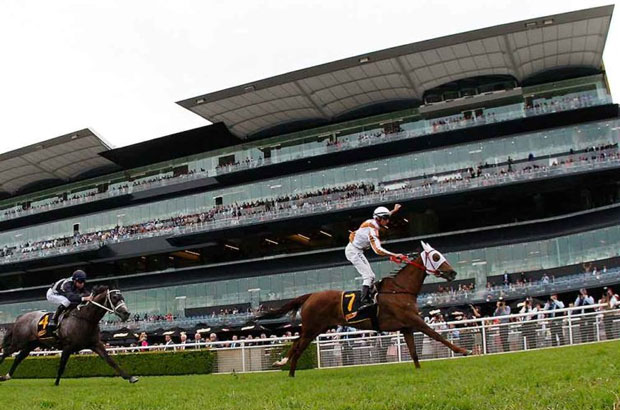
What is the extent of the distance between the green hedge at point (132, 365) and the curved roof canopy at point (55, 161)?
31560mm

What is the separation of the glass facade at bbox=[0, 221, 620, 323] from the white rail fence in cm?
2047

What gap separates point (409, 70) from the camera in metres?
43.2

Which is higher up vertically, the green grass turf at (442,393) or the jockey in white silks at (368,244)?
the jockey in white silks at (368,244)

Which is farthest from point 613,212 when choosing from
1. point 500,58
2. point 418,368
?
point 418,368

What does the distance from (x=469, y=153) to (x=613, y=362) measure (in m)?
33.9

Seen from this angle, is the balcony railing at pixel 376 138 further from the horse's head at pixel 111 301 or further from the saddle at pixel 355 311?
the horse's head at pixel 111 301

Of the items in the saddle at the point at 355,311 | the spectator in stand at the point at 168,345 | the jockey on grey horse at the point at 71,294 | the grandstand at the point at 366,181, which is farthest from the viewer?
the grandstand at the point at 366,181

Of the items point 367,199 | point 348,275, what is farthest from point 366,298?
point 348,275

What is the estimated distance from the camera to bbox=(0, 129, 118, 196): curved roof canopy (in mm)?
54969

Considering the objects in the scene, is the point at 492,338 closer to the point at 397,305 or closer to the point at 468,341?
the point at 468,341

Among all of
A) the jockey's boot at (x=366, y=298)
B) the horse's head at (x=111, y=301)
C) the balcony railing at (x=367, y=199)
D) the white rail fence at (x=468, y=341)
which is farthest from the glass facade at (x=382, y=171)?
the horse's head at (x=111, y=301)

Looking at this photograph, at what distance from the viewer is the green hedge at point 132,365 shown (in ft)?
67.8

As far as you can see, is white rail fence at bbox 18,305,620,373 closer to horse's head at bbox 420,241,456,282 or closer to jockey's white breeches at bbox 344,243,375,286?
jockey's white breeches at bbox 344,243,375,286

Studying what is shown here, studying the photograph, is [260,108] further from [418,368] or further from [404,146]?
[418,368]
